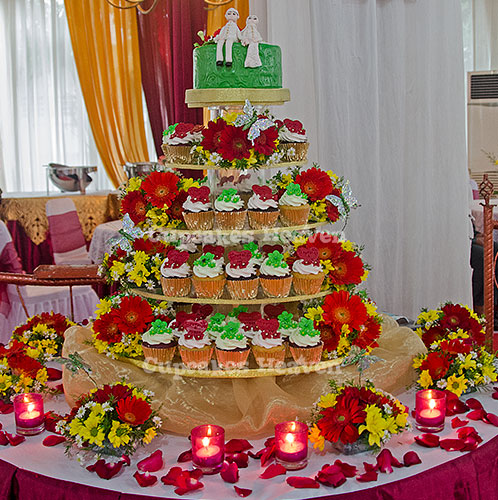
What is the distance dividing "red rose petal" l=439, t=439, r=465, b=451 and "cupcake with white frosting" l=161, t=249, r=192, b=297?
93 cm

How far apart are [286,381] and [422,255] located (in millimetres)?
2029

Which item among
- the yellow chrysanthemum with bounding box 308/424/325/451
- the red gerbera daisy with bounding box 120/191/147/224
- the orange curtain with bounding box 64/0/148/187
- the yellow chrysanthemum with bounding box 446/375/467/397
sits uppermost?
the orange curtain with bounding box 64/0/148/187

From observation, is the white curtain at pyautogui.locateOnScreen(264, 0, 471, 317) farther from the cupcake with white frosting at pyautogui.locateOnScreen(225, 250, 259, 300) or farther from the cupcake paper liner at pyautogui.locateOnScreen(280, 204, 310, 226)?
the cupcake with white frosting at pyautogui.locateOnScreen(225, 250, 259, 300)

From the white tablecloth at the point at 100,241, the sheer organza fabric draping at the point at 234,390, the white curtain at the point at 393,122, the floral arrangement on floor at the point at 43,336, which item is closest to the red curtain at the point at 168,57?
the white tablecloth at the point at 100,241

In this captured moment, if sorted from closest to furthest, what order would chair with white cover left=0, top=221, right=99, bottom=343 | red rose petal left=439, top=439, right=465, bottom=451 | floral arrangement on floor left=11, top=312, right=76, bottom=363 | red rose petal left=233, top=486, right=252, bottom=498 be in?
1. red rose petal left=233, top=486, right=252, bottom=498
2. red rose petal left=439, top=439, right=465, bottom=451
3. floral arrangement on floor left=11, top=312, right=76, bottom=363
4. chair with white cover left=0, top=221, right=99, bottom=343

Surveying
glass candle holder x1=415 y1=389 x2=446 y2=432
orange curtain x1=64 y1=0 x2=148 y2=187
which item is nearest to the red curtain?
orange curtain x1=64 y1=0 x2=148 y2=187

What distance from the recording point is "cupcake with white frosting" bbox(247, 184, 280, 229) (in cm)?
234

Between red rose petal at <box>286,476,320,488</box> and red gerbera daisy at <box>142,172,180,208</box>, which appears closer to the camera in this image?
red rose petal at <box>286,476,320,488</box>

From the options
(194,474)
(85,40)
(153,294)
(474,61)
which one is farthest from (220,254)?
(474,61)

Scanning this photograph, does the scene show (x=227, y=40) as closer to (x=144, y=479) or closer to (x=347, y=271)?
(x=347, y=271)

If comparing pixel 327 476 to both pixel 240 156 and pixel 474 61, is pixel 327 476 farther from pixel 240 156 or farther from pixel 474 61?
pixel 474 61

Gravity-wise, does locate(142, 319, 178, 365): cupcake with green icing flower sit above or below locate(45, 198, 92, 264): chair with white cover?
below

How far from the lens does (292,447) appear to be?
188 centimetres

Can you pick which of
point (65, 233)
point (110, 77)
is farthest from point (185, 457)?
point (110, 77)
